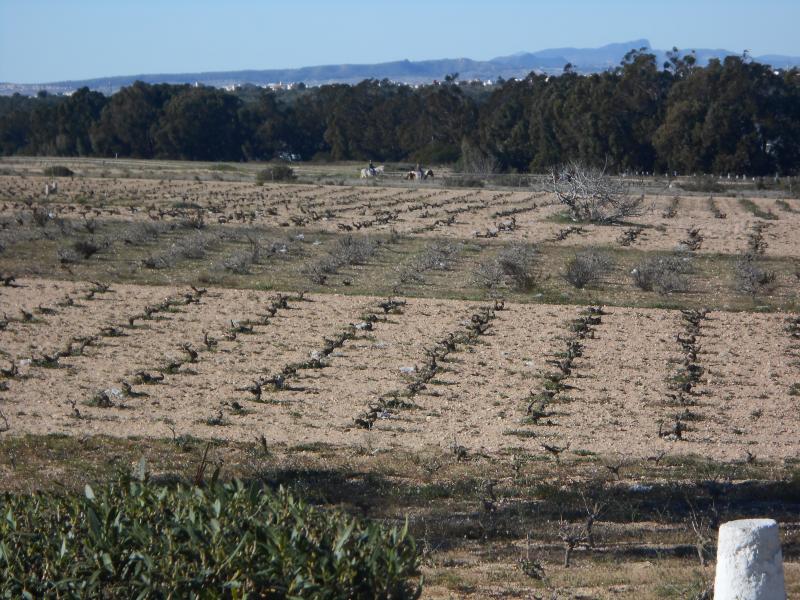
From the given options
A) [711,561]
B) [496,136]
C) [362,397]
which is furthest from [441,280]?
[496,136]

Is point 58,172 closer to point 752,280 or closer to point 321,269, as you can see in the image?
point 321,269

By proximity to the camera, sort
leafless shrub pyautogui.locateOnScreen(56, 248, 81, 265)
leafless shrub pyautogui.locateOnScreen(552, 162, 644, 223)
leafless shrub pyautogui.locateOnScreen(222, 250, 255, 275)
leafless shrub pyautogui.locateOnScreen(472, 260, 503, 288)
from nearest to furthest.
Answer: leafless shrub pyautogui.locateOnScreen(472, 260, 503, 288) < leafless shrub pyautogui.locateOnScreen(222, 250, 255, 275) < leafless shrub pyautogui.locateOnScreen(56, 248, 81, 265) < leafless shrub pyautogui.locateOnScreen(552, 162, 644, 223)

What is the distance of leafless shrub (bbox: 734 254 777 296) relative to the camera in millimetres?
20781

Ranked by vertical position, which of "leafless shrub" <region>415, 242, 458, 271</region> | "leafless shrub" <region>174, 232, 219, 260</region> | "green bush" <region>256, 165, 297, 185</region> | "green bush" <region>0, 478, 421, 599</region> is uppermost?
"green bush" <region>0, 478, 421, 599</region>

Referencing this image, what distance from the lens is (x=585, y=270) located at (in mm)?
21391

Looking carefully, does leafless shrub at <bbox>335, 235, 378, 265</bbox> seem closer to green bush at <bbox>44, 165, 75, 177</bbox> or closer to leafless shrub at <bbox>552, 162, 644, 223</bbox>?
leafless shrub at <bbox>552, 162, 644, 223</bbox>

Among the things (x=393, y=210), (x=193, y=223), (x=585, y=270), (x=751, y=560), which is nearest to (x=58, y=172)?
(x=393, y=210)

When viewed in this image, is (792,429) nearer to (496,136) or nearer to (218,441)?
(218,441)

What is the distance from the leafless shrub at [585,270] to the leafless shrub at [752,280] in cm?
270

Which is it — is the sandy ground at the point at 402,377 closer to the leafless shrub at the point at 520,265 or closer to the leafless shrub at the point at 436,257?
the leafless shrub at the point at 520,265

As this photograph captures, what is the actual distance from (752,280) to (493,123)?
175 ft

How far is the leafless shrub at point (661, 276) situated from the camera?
20766 millimetres

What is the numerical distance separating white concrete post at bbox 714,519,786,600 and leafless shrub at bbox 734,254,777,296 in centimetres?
1711

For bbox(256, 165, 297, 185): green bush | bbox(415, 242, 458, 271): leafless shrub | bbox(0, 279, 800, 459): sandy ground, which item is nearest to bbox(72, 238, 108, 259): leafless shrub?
bbox(0, 279, 800, 459): sandy ground
